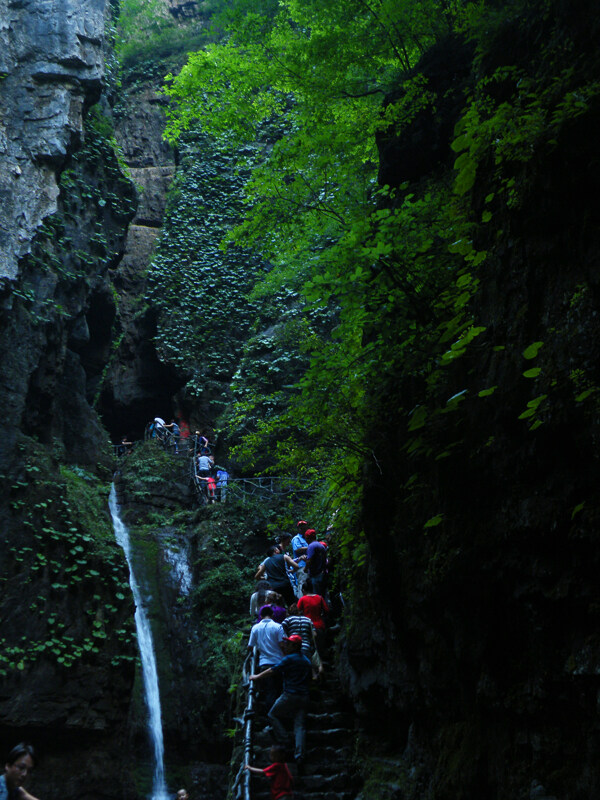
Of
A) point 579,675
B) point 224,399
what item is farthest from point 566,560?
point 224,399

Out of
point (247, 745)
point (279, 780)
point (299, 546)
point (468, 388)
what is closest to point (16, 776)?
point (279, 780)

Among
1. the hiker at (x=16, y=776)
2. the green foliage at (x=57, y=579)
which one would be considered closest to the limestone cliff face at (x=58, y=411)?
the green foliage at (x=57, y=579)

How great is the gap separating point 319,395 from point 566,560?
315 centimetres

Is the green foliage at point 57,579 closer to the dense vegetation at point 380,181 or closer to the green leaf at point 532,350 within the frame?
the dense vegetation at point 380,181

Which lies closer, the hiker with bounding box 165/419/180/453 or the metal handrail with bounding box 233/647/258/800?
the metal handrail with bounding box 233/647/258/800

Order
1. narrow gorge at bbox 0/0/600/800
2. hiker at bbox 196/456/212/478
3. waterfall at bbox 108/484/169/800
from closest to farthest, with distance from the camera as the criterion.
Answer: narrow gorge at bbox 0/0/600/800 < waterfall at bbox 108/484/169/800 < hiker at bbox 196/456/212/478

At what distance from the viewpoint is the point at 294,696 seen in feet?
20.9

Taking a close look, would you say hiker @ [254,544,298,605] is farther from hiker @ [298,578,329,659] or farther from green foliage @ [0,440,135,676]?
green foliage @ [0,440,135,676]

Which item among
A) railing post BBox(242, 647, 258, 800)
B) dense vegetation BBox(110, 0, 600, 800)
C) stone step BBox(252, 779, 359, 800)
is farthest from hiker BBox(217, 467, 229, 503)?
stone step BBox(252, 779, 359, 800)

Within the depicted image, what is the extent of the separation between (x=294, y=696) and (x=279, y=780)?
93 centimetres

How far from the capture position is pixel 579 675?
2.99m

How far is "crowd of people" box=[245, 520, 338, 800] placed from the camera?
20.6ft

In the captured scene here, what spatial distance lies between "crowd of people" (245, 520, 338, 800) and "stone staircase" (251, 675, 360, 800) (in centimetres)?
14

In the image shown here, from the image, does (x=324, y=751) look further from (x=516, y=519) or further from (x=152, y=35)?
(x=152, y=35)
